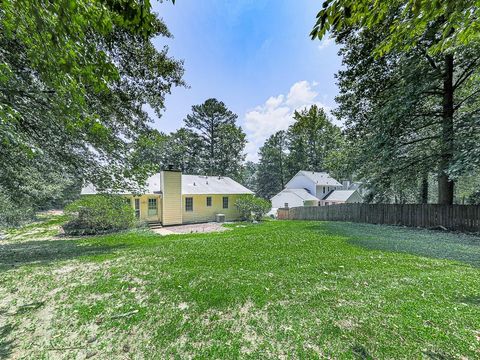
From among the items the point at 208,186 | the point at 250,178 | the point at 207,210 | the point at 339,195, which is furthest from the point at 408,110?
the point at 250,178

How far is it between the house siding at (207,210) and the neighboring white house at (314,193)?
1260 cm

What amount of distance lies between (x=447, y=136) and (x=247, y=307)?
11.2 meters

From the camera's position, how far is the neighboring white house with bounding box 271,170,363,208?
1189 inches

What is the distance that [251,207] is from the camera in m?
18.8

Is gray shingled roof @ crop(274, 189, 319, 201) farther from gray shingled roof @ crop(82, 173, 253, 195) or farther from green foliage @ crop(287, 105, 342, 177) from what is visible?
gray shingled roof @ crop(82, 173, 253, 195)

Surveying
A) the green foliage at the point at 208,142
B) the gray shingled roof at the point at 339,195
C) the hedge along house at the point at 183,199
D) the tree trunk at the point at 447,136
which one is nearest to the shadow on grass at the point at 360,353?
the tree trunk at the point at 447,136

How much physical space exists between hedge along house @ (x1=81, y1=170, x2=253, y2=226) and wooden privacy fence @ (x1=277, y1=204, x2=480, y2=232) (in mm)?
8314

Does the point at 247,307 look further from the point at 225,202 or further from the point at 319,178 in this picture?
the point at 319,178

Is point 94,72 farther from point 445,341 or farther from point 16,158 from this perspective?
point 16,158

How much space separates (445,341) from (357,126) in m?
12.9

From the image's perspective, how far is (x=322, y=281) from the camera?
3.84 m

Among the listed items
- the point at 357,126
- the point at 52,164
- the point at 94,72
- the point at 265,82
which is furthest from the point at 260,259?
the point at 265,82

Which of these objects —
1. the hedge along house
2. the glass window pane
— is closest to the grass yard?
the hedge along house

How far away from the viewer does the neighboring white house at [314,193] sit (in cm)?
3020
